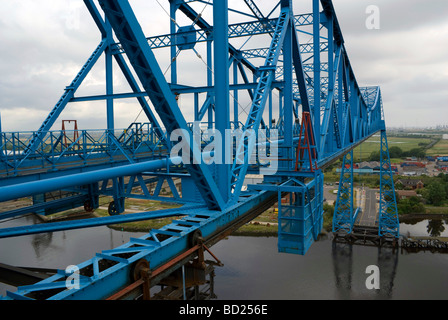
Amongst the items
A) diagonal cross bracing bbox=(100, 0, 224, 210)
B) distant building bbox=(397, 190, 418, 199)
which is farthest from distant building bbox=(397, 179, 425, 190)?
diagonal cross bracing bbox=(100, 0, 224, 210)

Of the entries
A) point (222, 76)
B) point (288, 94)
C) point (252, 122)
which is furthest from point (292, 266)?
point (222, 76)

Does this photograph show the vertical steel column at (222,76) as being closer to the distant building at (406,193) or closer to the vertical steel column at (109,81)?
the vertical steel column at (109,81)

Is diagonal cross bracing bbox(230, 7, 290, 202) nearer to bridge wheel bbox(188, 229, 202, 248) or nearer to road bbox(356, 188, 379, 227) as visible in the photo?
bridge wheel bbox(188, 229, 202, 248)

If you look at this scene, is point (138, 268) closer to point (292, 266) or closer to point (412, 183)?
point (292, 266)

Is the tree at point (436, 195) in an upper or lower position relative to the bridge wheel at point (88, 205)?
lower

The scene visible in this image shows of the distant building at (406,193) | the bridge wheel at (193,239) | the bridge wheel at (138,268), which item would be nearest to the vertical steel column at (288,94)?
the bridge wheel at (193,239)
